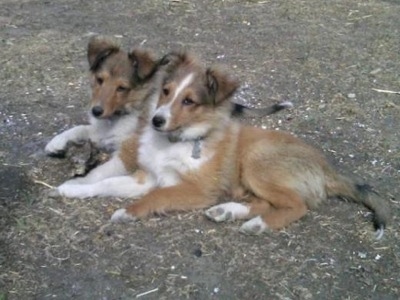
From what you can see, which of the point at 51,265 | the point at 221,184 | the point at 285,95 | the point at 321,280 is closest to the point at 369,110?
the point at 285,95

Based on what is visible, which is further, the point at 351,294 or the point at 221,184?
the point at 221,184

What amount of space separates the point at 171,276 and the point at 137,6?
538cm

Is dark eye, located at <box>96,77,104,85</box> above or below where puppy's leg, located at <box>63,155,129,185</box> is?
above

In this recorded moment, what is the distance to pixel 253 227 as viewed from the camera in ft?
14.4

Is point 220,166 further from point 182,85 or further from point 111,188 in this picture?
point 111,188

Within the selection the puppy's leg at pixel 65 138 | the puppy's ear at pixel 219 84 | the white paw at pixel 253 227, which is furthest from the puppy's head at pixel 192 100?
the puppy's leg at pixel 65 138

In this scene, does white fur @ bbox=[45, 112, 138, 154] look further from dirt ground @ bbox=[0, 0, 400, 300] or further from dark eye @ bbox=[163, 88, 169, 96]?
dark eye @ bbox=[163, 88, 169, 96]

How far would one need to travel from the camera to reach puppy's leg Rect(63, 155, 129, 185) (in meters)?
4.93

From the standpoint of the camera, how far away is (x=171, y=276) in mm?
3951

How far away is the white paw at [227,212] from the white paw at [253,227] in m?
0.14

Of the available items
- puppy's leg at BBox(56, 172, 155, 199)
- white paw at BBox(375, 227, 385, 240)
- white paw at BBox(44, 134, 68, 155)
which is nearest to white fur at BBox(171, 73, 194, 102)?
puppy's leg at BBox(56, 172, 155, 199)

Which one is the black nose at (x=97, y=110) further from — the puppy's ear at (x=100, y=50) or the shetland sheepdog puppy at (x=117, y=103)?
the puppy's ear at (x=100, y=50)

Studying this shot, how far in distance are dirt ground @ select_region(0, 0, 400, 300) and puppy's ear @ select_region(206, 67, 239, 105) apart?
81 cm

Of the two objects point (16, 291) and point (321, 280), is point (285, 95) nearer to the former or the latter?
point (321, 280)
